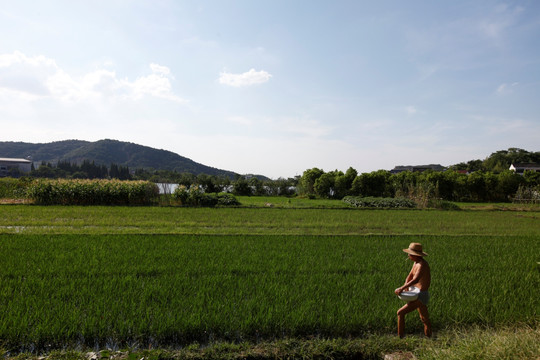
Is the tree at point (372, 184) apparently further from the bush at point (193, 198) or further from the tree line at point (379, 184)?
the bush at point (193, 198)

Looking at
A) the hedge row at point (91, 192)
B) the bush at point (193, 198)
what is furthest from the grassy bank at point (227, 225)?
the bush at point (193, 198)

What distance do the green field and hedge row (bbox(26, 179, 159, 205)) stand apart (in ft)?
30.5

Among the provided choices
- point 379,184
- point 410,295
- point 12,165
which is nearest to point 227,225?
point 410,295

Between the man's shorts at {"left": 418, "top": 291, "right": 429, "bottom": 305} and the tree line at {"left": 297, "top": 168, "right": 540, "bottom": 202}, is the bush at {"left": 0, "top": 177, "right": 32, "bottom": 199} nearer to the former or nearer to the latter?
the man's shorts at {"left": 418, "top": 291, "right": 429, "bottom": 305}

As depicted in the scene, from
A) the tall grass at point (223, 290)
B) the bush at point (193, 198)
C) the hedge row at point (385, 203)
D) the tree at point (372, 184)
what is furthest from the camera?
the tree at point (372, 184)

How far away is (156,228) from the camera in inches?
433

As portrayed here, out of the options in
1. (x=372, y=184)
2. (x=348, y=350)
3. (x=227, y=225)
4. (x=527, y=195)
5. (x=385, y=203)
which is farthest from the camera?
(x=372, y=184)

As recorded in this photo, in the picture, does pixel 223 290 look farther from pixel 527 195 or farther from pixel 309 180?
pixel 527 195

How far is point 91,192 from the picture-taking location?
18141mm

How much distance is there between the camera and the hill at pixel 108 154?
276 feet

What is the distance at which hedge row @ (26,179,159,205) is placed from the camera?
1761 centimetres

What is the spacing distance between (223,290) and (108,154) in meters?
94.0

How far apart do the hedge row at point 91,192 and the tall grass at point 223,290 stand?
10535 mm

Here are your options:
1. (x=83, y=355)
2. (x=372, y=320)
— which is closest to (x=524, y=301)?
(x=372, y=320)
